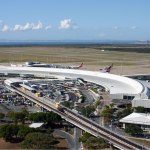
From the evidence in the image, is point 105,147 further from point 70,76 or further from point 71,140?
point 70,76

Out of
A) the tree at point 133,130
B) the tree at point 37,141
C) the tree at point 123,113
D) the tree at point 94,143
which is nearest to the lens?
the tree at point 37,141

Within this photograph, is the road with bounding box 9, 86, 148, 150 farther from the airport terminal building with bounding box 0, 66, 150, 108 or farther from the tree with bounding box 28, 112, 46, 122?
Answer: the airport terminal building with bounding box 0, 66, 150, 108

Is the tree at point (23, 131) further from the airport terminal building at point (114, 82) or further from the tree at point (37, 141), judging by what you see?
the airport terminal building at point (114, 82)

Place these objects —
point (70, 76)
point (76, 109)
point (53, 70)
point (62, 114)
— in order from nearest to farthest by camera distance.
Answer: point (62, 114) < point (76, 109) < point (70, 76) < point (53, 70)

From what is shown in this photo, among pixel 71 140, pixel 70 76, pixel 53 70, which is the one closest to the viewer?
pixel 71 140

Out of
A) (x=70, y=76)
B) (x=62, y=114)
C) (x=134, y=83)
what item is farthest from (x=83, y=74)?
(x=62, y=114)

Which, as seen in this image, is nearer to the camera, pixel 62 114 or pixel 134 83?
pixel 62 114

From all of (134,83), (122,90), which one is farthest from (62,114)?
(134,83)

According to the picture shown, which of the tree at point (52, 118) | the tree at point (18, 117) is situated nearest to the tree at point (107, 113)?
the tree at point (52, 118)

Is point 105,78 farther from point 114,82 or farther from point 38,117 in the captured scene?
point 38,117
